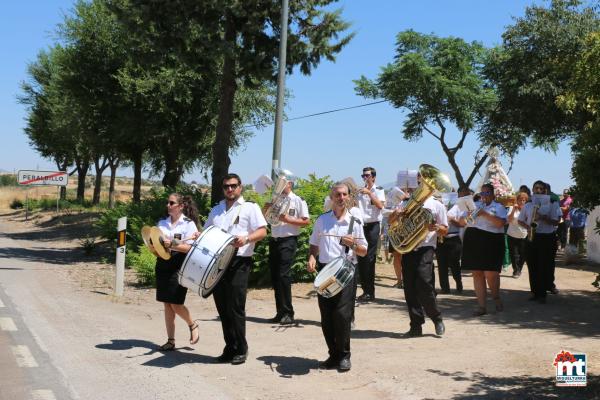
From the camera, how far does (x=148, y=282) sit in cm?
1358

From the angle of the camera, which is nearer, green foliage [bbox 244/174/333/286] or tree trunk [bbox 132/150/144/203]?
green foliage [bbox 244/174/333/286]

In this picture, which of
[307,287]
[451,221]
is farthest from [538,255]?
[307,287]

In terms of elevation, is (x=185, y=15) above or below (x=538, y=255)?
above

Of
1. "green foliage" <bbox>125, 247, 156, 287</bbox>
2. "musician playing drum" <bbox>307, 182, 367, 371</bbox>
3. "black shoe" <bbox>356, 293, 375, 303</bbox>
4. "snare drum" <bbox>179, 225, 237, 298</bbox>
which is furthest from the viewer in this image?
"green foliage" <bbox>125, 247, 156, 287</bbox>

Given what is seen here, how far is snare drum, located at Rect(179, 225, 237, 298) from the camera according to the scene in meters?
6.71

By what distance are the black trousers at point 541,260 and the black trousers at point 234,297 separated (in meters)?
5.45

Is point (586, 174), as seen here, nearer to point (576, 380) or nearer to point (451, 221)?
point (576, 380)

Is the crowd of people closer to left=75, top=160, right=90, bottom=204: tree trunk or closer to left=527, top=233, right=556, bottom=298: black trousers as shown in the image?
left=527, top=233, right=556, bottom=298: black trousers

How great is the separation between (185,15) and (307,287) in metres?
9.24

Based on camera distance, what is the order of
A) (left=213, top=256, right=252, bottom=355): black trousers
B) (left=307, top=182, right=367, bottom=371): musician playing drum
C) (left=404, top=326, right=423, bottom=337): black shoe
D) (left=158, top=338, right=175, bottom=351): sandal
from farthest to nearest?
(left=404, top=326, right=423, bottom=337): black shoe → (left=158, top=338, right=175, bottom=351): sandal → (left=213, top=256, right=252, bottom=355): black trousers → (left=307, top=182, right=367, bottom=371): musician playing drum

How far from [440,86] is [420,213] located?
2199cm

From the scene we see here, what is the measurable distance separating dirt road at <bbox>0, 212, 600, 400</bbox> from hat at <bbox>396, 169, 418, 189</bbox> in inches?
74.5

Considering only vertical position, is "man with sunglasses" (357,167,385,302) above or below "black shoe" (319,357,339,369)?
above

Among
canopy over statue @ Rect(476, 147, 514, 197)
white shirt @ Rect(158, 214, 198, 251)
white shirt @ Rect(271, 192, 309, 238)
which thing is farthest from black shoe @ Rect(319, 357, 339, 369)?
canopy over statue @ Rect(476, 147, 514, 197)
